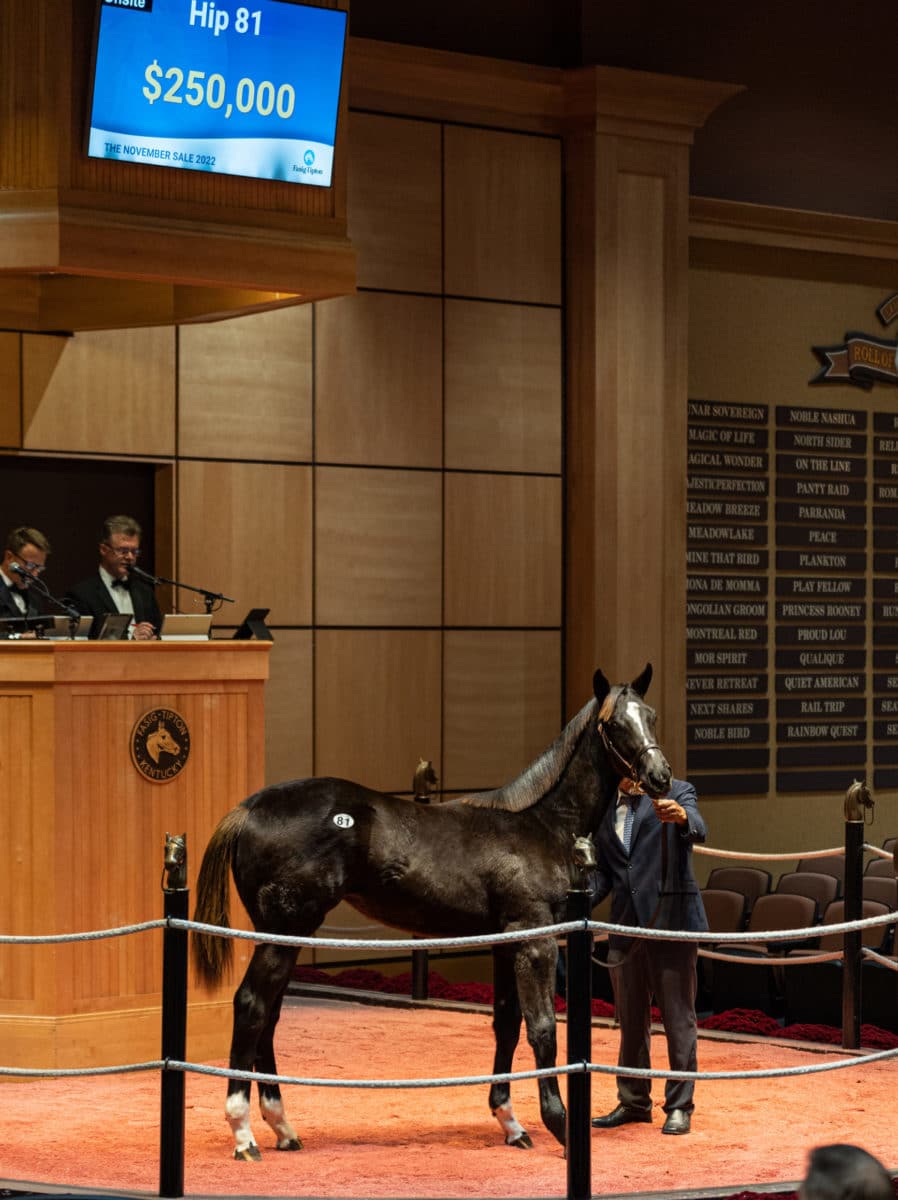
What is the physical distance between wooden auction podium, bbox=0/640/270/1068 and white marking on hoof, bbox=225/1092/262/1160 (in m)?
1.52

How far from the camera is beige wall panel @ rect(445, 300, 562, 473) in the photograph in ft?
39.9

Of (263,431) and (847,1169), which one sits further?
(263,431)

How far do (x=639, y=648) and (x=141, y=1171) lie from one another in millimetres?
6793

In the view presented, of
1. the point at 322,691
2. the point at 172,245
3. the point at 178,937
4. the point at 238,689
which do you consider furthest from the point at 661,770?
the point at 322,691

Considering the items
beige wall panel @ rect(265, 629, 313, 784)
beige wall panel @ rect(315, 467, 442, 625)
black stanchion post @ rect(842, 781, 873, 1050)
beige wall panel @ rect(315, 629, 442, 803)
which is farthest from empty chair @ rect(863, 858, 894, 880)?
beige wall panel @ rect(265, 629, 313, 784)

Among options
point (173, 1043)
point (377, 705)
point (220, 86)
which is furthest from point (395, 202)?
point (173, 1043)

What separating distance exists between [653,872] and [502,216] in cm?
627

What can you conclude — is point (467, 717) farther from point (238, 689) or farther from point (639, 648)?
point (238, 689)

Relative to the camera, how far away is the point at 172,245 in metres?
8.62

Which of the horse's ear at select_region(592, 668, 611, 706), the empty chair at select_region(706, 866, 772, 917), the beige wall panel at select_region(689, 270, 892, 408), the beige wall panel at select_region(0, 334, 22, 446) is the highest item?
the beige wall panel at select_region(689, 270, 892, 408)

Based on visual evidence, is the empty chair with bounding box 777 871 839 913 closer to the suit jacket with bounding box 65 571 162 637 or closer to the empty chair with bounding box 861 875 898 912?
the empty chair with bounding box 861 875 898 912

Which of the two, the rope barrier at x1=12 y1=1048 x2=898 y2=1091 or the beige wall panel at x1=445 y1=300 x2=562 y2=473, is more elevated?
the beige wall panel at x1=445 y1=300 x2=562 y2=473

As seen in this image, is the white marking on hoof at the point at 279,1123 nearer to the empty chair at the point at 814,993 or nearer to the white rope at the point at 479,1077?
the white rope at the point at 479,1077

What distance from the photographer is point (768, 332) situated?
13.7m
